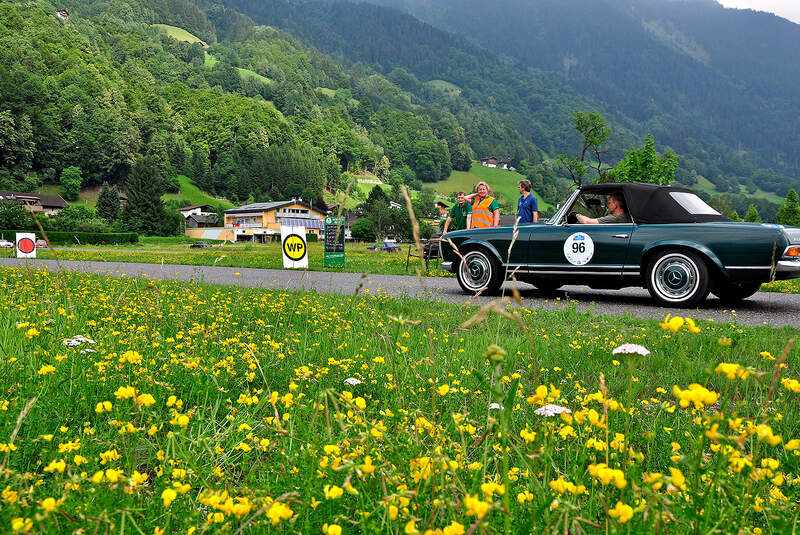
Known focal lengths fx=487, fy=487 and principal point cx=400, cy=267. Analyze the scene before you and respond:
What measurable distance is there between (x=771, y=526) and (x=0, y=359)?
3.74 m

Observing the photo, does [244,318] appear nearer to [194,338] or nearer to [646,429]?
[194,338]

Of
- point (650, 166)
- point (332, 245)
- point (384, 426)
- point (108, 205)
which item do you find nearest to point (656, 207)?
point (384, 426)

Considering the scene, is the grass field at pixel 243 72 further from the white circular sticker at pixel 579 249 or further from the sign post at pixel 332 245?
the white circular sticker at pixel 579 249

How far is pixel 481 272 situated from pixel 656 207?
9.54 feet

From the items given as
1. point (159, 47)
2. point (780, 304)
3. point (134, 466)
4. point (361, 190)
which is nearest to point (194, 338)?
point (134, 466)

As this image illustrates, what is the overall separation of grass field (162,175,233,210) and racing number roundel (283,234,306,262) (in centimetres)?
11435

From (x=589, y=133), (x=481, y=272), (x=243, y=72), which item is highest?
(x=243, y=72)

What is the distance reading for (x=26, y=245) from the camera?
13.2m

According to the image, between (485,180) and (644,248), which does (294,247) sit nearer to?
(644,248)

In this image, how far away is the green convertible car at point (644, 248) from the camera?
6.44 meters

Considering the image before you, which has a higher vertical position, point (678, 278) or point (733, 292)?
point (678, 278)

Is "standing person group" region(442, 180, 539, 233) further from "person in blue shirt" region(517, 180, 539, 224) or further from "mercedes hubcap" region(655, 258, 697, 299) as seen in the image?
"mercedes hubcap" region(655, 258, 697, 299)

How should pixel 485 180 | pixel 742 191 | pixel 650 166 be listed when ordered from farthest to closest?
pixel 742 191
pixel 485 180
pixel 650 166

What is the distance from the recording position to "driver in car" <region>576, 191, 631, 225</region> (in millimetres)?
7586
